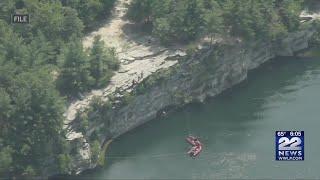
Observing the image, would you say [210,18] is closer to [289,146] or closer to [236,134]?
[236,134]

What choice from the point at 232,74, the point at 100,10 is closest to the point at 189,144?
the point at 232,74

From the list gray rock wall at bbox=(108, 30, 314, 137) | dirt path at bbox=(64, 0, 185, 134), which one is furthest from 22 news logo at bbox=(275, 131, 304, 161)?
dirt path at bbox=(64, 0, 185, 134)

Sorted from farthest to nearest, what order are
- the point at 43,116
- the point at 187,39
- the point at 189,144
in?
the point at 187,39
the point at 189,144
the point at 43,116

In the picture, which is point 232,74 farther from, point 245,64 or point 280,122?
point 280,122

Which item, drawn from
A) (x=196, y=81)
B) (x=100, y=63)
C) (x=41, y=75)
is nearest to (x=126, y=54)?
(x=100, y=63)

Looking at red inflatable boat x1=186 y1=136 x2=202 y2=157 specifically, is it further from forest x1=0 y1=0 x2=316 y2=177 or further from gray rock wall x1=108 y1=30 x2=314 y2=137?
forest x1=0 y1=0 x2=316 y2=177

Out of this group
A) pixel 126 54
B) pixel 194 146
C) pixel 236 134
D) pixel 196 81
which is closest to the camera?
pixel 194 146

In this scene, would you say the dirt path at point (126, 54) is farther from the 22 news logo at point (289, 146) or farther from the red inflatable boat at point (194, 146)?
the 22 news logo at point (289, 146)
